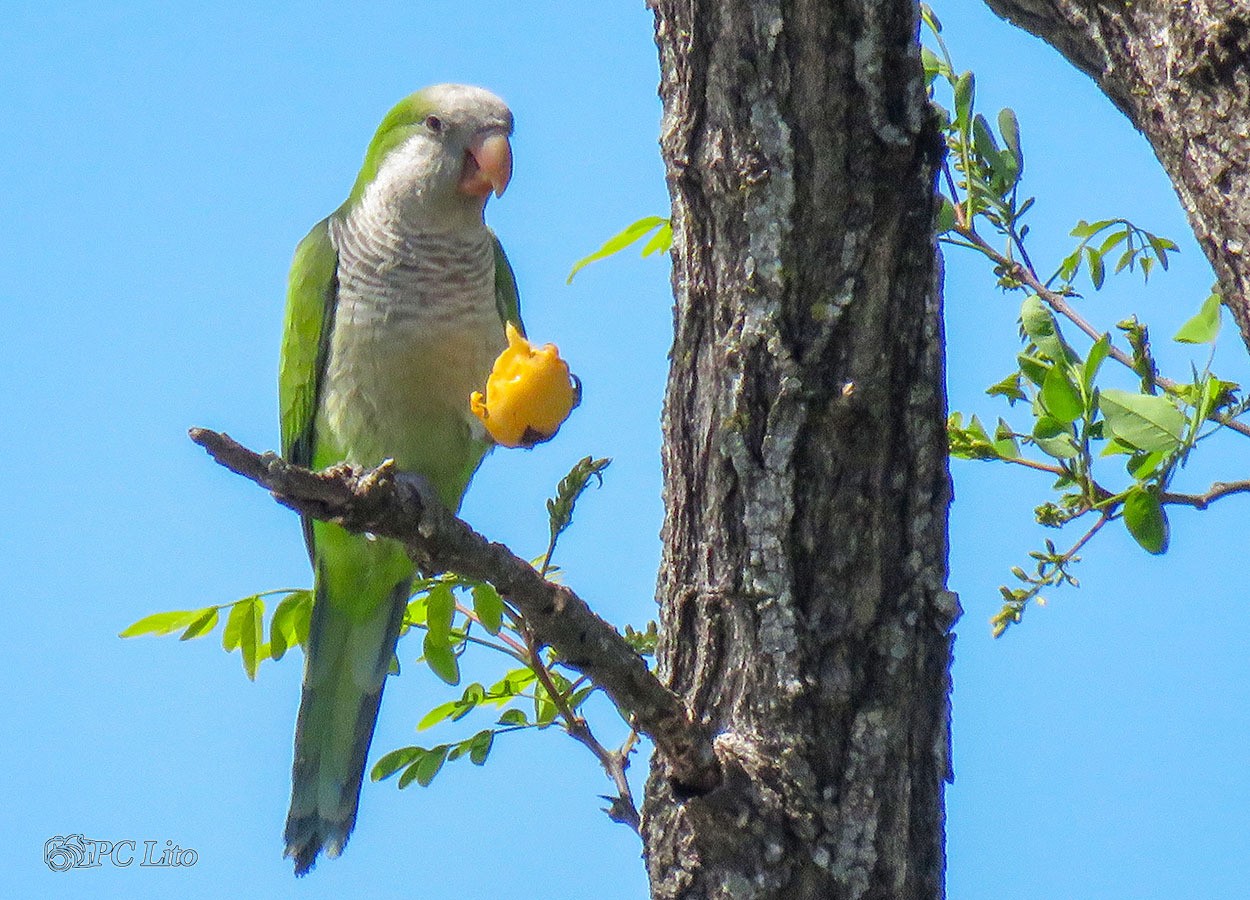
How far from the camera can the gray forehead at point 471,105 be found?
3244 mm

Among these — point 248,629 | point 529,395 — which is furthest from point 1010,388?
point 248,629

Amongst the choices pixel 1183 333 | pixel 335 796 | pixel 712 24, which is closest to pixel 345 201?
pixel 335 796

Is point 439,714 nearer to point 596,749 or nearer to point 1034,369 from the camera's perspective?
point 596,749

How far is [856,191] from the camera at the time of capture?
1.85 meters

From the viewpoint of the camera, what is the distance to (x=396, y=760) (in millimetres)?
2459

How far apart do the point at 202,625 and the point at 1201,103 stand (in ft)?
6.55

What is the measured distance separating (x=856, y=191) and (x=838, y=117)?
0.11 meters

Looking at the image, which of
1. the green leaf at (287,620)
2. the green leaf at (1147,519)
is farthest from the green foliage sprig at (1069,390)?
the green leaf at (287,620)

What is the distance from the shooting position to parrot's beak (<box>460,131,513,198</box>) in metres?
3.18

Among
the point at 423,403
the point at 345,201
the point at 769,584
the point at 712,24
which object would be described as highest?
the point at 345,201

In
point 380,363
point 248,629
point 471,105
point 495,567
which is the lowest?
point 495,567

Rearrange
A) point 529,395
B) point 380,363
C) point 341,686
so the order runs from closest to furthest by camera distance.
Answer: point 529,395
point 380,363
point 341,686

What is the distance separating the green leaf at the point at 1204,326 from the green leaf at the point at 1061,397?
1.06 ft

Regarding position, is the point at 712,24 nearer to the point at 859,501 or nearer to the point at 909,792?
the point at 859,501
